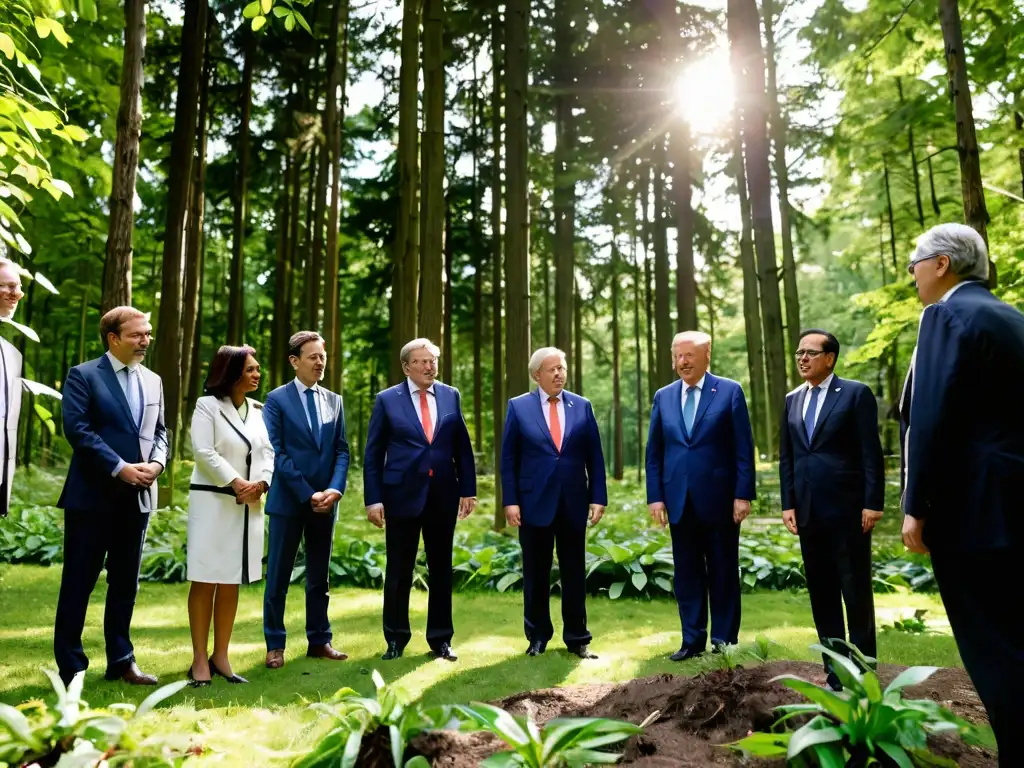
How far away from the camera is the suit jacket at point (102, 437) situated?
4.37 m

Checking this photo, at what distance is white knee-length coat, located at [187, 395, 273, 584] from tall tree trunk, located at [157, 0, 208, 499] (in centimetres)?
727

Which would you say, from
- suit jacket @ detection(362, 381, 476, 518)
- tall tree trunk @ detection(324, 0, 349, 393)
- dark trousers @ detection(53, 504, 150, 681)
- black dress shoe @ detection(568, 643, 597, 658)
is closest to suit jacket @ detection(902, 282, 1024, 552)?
black dress shoe @ detection(568, 643, 597, 658)

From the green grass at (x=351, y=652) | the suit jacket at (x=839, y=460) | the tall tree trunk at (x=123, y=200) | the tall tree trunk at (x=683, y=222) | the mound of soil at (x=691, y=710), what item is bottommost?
the green grass at (x=351, y=652)

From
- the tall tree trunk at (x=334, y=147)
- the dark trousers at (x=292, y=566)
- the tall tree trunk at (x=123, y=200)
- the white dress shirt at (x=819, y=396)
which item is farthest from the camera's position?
the tall tree trunk at (x=334, y=147)

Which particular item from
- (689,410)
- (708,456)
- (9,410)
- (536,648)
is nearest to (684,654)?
(536,648)

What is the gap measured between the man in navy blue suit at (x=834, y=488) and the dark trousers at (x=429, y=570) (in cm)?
232

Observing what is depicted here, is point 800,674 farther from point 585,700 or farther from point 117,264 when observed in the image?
point 117,264

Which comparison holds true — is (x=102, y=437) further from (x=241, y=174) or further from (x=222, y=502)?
(x=241, y=174)

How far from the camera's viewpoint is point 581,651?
5371 mm

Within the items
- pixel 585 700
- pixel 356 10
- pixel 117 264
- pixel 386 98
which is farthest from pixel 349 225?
pixel 585 700

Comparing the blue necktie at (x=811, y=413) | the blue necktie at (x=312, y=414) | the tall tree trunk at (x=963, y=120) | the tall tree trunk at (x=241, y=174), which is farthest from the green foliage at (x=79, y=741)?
the tall tree trunk at (x=241, y=174)

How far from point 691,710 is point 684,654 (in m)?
1.86

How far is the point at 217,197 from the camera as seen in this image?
18.8 m

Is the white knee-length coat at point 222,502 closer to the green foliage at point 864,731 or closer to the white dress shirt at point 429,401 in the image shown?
the white dress shirt at point 429,401
